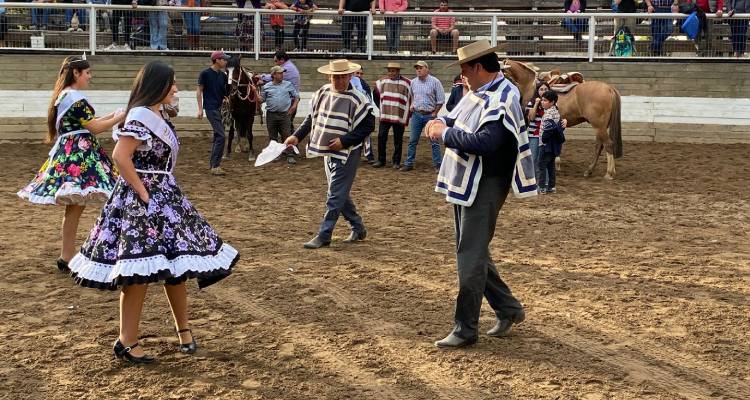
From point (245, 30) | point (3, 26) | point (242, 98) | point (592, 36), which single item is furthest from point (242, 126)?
point (592, 36)

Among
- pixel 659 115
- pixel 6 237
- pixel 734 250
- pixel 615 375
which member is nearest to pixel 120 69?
pixel 6 237

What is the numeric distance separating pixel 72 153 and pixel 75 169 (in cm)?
13

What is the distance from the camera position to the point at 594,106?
49.3 feet

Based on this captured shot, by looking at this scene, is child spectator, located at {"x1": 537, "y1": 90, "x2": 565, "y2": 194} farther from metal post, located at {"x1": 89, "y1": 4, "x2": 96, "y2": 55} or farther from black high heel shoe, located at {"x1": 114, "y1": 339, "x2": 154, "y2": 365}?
metal post, located at {"x1": 89, "y1": 4, "x2": 96, "y2": 55}

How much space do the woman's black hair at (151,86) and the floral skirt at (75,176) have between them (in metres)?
2.30

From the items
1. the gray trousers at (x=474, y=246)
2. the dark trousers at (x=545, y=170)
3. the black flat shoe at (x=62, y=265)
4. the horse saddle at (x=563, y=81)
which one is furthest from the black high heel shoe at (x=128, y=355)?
the horse saddle at (x=563, y=81)

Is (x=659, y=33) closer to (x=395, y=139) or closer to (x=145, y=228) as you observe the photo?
(x=395, y=139)

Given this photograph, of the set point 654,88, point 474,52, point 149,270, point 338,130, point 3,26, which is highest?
point 3,26

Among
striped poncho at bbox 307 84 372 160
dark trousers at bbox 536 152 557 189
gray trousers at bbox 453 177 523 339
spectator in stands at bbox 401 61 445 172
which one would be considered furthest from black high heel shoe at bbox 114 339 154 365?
spectator in stands at bbox 401 61 445 172

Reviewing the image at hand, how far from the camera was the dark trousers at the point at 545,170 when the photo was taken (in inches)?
519

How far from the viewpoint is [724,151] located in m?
17.4

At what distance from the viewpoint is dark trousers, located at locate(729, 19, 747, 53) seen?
18.5m

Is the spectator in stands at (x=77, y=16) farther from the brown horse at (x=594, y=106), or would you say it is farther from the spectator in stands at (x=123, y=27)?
the brown horse at (x=594, y=106)

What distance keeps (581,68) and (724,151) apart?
308cm
